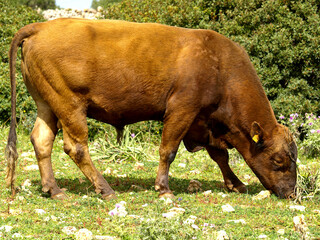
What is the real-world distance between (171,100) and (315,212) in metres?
2.10

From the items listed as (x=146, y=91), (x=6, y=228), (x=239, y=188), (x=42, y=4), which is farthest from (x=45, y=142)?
(x=42, y=4)

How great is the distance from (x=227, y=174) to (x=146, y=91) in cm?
175

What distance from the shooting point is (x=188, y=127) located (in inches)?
234

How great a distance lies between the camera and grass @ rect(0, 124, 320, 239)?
423 cm

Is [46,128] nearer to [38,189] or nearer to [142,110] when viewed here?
[38,189]

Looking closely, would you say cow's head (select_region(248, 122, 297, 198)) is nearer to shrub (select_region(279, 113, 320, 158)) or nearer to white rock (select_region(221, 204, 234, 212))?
white rock (select_region(221, 204, 234, 212))

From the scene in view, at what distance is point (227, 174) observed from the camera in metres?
6.60

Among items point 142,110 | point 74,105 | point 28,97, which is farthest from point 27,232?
point 28,97

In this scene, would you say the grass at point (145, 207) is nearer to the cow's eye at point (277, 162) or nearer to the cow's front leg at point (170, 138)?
the cow's front leg at point (170, 138)

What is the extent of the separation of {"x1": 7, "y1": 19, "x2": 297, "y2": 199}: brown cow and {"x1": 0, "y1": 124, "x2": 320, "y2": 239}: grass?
0.32 m

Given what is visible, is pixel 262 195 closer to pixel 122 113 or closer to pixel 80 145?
pixel 122 113

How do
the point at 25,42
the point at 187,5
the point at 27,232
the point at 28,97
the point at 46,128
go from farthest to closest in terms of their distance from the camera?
the point at 187,5 < the point at 28,97 < the point at 46,128 < the point at 25,42 < the point at 27,232

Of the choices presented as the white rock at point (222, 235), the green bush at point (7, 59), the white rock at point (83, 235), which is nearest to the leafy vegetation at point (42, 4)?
the green bush at point (7, 59)

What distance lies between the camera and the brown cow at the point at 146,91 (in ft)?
18.2
